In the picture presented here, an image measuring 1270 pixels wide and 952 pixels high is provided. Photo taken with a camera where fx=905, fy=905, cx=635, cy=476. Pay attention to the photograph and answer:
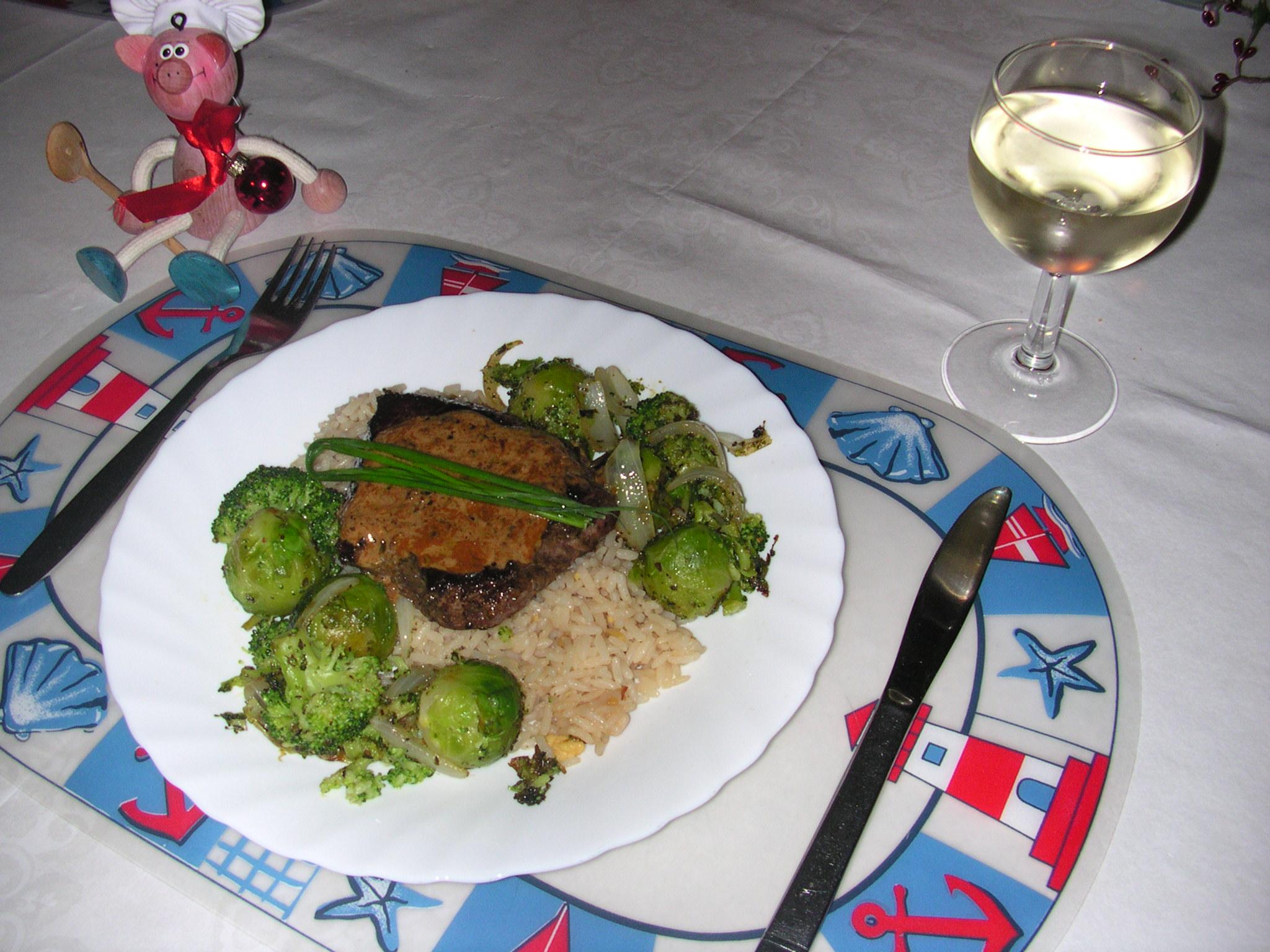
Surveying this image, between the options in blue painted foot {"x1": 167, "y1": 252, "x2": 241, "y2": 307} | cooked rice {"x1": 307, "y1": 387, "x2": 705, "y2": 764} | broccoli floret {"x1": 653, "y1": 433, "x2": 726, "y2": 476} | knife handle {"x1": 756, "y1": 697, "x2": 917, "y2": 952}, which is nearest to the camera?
knife handle {"x1": 756, "y1": 697, "x2": 917, "y2": 952}

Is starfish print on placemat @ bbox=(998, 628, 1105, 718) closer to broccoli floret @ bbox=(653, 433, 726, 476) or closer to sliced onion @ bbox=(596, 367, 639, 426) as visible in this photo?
broccoli floret @ bbox=(653, 433, 726, 476)

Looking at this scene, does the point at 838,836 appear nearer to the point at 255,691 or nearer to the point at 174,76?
the point at 255,691

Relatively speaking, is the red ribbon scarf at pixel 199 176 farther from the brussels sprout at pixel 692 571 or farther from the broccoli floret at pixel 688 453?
the brussels sprout at pixel 692 571

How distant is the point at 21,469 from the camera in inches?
131

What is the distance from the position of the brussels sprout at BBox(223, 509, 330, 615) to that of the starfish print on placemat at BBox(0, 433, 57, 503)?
1.12m

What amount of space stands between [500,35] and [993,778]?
4361 mm

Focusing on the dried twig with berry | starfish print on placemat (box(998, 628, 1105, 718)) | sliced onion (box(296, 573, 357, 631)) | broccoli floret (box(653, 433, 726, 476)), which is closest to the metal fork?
sliced onion (box(296, 573, 357, 631))

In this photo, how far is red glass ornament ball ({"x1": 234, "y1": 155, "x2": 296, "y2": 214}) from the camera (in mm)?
3766

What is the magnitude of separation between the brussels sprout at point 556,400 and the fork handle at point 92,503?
132 cm

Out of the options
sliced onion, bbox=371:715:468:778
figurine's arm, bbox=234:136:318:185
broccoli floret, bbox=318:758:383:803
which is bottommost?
broccoli floret, bbox=318:758:383:803

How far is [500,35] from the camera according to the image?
16.0 ft

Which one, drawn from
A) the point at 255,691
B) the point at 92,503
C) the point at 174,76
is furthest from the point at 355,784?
the point at 174,76

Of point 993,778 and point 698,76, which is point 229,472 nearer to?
point 993,778

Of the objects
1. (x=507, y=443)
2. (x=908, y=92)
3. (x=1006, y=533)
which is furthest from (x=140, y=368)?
(x=908, y=92)
